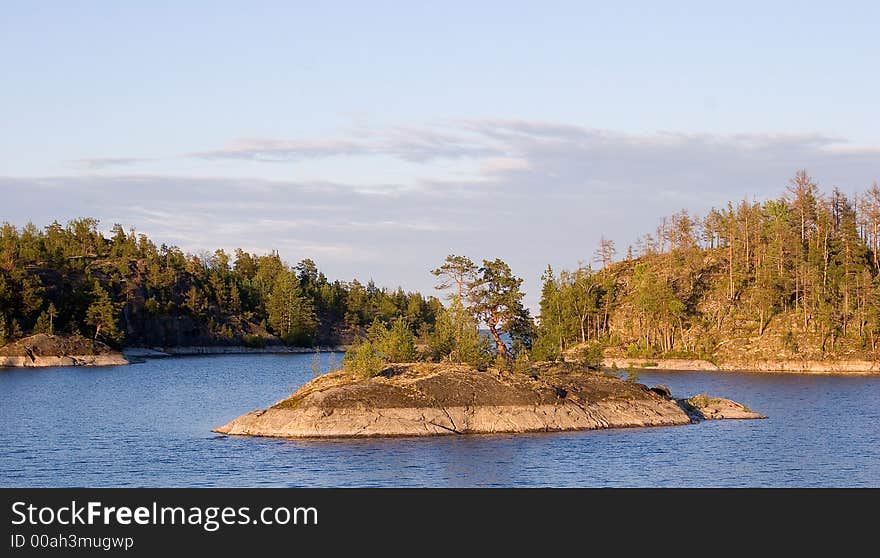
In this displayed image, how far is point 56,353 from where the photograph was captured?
183 meters

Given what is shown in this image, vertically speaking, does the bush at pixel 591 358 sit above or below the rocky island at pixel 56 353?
above

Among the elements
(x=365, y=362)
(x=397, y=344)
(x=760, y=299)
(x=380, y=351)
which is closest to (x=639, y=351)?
(x=760, y=299)

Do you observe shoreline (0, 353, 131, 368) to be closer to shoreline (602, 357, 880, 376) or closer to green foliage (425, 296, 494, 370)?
shoreline (602, 357, 880, 376)

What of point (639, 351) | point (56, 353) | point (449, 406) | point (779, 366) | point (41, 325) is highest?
point (41, 325)

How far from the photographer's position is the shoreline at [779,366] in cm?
15550

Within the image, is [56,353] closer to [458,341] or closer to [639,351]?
[639,351]

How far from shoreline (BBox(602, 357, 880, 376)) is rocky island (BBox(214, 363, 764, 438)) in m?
71.8

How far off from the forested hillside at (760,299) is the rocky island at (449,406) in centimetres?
7084

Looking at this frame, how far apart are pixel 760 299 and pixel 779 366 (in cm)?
1474

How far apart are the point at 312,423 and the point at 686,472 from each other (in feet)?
83.2

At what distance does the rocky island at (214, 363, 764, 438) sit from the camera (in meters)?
71.2

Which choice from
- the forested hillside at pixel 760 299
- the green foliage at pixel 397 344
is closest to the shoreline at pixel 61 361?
the forested hillside at pixel 760 299

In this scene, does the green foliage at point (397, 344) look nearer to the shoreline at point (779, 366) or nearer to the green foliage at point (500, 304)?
the green foliage at point (500, 304)
